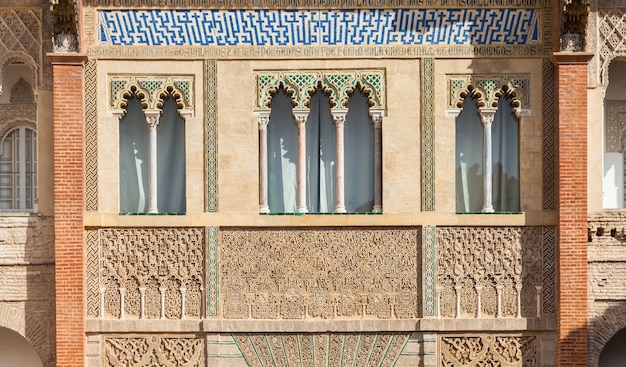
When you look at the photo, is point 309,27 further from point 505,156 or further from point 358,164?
point 505,156

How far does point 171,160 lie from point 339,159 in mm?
1930

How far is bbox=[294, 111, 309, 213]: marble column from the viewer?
33.7ft

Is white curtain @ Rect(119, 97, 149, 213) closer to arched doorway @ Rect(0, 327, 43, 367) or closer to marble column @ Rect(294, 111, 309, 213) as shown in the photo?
marble column @ Rect(294, 111, 309, 213)

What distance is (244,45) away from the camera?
33.6 ft

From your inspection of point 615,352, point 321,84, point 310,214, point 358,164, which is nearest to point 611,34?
point 358,164

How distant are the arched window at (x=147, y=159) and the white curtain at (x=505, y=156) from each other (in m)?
3.58

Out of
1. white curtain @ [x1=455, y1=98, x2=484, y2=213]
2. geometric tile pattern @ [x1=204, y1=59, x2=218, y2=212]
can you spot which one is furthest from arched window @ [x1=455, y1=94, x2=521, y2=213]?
geometric tile pattern @ [x1=204, y1=59, x2=218, y2=212]

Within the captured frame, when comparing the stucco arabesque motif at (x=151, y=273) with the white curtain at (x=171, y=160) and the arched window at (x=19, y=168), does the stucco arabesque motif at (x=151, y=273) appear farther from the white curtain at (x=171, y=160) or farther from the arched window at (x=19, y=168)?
the arched window at (x=19, y=168)

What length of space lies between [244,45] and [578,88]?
12.3 feet

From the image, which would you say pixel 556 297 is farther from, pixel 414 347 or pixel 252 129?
pixel 252 129

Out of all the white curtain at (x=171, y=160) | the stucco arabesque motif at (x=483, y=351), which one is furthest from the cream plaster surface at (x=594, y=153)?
the white curtain at (x=171, y=160)

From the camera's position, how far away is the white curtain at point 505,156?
34.2 ft

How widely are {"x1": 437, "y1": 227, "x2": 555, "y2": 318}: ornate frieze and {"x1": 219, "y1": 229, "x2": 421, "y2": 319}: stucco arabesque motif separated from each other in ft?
1.20

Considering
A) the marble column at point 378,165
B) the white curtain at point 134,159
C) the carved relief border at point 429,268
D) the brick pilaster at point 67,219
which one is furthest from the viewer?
the white curtain at point 134,159
